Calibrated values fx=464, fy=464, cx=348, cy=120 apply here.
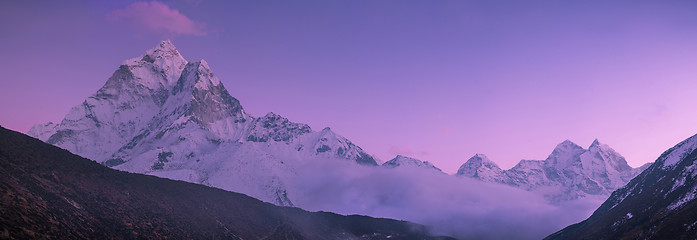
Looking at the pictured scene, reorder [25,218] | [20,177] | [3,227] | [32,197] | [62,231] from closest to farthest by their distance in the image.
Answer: [3,227]
[25,218]
[62,231]
[32,197]
[20,177]

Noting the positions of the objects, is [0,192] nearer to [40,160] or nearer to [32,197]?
[32,197]

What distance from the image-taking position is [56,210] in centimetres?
15462

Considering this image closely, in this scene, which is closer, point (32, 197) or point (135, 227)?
point (32, 197)

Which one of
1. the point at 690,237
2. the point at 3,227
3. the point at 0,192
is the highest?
the point at 690,237

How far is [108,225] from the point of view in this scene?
177500 mm

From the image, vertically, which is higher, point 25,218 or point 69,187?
point 69,187

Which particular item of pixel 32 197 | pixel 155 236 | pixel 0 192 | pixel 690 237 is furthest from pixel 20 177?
pixel 690 237

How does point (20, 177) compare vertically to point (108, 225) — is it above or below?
above

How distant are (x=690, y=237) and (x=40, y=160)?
26827cm

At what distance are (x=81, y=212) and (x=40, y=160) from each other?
151 feet

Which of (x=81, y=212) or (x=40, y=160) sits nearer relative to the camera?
(x=81, y=212)

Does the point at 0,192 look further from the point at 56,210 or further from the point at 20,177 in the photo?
the point at 20,177

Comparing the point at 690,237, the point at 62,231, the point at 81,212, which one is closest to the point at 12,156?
the point at 81,212

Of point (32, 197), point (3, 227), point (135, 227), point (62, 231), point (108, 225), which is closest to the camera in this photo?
point (3, 227)
